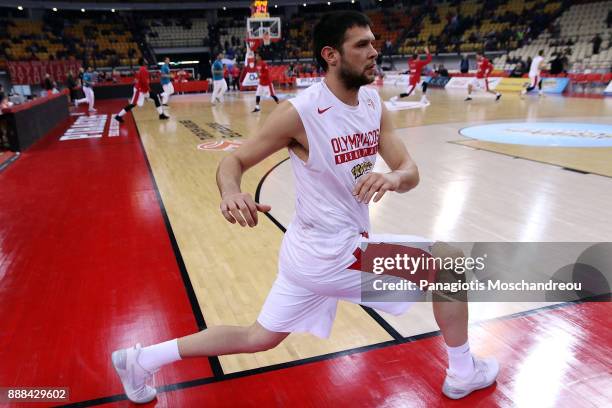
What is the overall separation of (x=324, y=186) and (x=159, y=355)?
106 centimetres

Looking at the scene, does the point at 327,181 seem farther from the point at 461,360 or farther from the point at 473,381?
the point at 473,381

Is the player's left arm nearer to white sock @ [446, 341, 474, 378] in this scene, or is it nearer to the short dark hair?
the short dark hair

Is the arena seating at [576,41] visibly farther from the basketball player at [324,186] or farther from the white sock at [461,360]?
the basketball player at [324,186]

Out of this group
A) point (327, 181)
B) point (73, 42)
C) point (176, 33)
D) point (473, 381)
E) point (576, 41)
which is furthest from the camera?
point (176, 33)

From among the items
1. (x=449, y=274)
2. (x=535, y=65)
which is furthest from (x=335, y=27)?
(x=535, y=65)

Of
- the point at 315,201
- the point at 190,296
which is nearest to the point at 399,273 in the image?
the point at 315,201

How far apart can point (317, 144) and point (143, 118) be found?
1392cm

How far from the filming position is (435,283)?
1975mm

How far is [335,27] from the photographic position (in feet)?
6.09

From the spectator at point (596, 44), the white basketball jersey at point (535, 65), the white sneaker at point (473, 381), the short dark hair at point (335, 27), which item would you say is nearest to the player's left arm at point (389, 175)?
the short dark hair at point (335, 27)

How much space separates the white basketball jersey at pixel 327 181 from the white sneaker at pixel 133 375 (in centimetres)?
84

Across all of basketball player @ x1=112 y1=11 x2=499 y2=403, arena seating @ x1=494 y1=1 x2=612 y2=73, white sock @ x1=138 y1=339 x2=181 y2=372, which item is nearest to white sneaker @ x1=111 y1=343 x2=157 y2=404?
white sock @ x1=138 y1=339 x2=181 y2=372

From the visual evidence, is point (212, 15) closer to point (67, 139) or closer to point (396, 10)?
point (396, 10)

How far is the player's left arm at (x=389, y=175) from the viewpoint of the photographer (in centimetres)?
167
